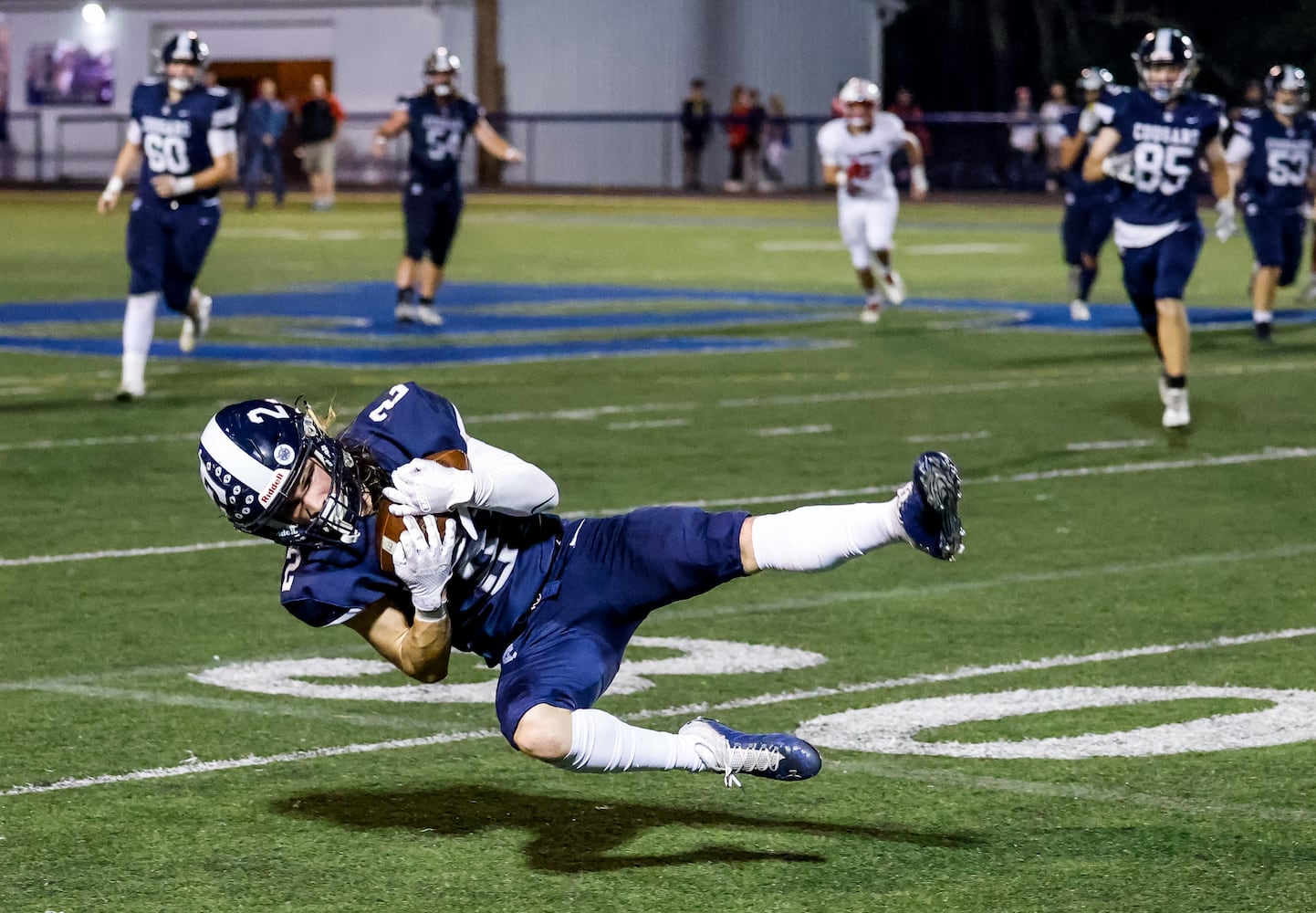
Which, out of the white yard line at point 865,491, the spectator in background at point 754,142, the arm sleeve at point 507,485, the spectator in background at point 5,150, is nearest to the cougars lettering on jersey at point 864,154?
the white yard line at point 865,491

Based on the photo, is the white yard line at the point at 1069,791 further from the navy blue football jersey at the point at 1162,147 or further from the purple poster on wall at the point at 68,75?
the purple poster on wall at the point at 68,75

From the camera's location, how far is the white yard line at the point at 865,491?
8328mm

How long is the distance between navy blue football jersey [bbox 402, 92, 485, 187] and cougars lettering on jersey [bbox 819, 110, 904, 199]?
2.87 metres

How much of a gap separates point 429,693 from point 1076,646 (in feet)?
6.27

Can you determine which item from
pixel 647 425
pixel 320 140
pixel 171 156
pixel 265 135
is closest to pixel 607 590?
pixel 647 425

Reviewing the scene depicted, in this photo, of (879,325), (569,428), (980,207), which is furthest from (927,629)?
(980,207)

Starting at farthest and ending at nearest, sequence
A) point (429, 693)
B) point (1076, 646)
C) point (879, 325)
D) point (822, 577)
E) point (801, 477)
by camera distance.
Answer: point (879, 325), point (801, 477), point (822, 577), point (1076, 646), point (429, 693)

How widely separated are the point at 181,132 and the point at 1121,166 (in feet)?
16.2

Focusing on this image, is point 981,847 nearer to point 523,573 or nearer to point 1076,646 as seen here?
point 523,573

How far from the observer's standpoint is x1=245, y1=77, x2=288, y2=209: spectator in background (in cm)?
3666

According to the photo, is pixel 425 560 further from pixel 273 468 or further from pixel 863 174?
pixel 863 174

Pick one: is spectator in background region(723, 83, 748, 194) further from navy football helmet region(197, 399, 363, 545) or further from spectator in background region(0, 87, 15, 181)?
navy football helmet region(197, 399, 363, 545)

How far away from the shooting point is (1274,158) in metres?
16.4

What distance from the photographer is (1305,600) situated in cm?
746
